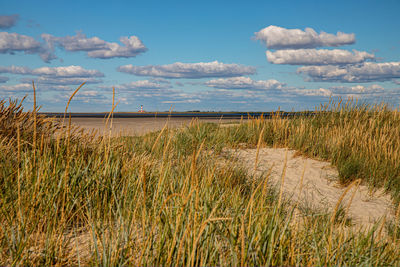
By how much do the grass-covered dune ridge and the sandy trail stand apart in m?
0.42

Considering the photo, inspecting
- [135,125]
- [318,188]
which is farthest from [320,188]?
[135,125]

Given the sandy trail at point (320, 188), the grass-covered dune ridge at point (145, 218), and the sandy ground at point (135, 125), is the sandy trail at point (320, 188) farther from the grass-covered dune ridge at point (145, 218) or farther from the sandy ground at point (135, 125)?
the sandy ground at point (135, 125)

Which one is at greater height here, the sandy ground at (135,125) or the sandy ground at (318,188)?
the sandy ground at (135,125)

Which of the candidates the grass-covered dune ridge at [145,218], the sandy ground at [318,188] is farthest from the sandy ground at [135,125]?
the grass-covered dune ridge at [145,218]

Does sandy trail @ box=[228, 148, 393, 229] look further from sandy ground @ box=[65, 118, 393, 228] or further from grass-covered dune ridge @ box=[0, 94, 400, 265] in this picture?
grass-covered dune ridge @ box=[0, 94, 400, 265]

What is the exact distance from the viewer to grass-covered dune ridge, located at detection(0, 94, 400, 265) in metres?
2.08

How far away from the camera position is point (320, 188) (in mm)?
6379

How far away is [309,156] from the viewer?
7875 millimetres

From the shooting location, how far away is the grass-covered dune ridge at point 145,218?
2.08 m

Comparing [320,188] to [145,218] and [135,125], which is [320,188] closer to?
[145,218]

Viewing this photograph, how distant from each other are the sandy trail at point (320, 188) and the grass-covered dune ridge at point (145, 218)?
1.36 ft

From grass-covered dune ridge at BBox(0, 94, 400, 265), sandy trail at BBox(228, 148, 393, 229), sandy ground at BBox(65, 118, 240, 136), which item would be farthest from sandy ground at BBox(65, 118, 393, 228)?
sandy ground at BBox(65, 118, 240, 136)

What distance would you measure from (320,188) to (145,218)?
4.77 metres

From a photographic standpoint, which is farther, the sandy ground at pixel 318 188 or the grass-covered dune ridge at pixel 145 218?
the sandy ground at pixel 318 188
